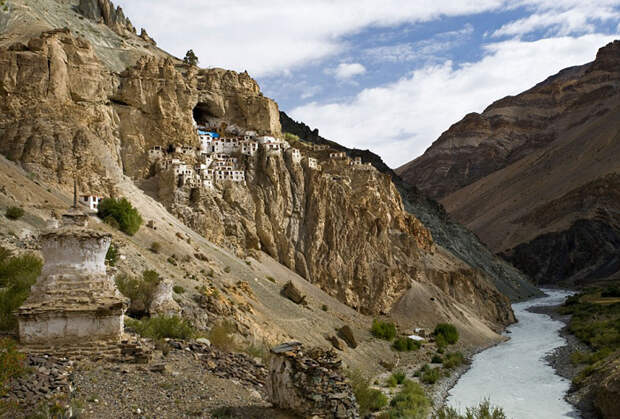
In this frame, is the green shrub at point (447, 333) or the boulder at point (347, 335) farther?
the green shrub at point (447, 333)

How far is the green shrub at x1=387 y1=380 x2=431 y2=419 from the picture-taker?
886 inches

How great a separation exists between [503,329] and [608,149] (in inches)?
3900

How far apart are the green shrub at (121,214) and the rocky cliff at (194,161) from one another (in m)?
2.80

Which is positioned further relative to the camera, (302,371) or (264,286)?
(264,286)

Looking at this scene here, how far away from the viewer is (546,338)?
164ft

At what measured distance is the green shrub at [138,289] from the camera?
Answer: 63.9ft

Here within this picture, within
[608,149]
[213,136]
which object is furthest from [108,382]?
[608,149]

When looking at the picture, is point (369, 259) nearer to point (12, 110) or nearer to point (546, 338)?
point (546, 338)

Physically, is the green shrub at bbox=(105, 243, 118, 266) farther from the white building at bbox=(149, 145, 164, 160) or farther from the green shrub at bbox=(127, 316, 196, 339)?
the white building at bbox=(149, 145, 164, 160)

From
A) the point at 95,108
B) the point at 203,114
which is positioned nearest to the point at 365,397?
the point at 95,108

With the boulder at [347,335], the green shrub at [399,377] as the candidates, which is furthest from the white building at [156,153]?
the green shrub at [399,377]

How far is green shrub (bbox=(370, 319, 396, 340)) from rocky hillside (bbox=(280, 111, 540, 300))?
3836 cm

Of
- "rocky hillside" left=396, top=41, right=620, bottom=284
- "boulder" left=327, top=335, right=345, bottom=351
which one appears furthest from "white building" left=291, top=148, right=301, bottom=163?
"rocky hillside" left=396, top=41, right=620, bottom=284

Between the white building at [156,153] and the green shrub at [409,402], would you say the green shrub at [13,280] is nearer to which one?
the green shrub at [409,402]
